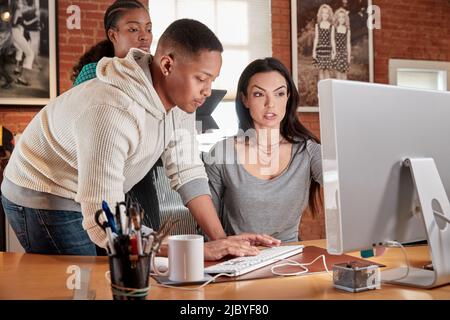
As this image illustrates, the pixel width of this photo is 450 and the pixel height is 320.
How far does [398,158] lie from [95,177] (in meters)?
0.64

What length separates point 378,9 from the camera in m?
5.06

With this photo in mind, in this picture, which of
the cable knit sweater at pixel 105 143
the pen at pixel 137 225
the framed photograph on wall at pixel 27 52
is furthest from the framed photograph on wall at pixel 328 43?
the pen at pixel 137 225

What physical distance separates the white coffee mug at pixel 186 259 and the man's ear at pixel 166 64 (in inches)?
21.1

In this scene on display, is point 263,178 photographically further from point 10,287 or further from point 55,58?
point 55,58

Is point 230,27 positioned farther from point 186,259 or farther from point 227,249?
point 186,259

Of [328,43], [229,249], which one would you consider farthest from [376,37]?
[229,249]

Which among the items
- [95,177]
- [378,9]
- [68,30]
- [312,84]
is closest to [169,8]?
[68,30]

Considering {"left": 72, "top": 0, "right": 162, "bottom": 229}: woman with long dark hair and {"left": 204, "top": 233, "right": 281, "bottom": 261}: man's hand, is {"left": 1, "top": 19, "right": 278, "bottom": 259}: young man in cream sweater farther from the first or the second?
{"left": 72, "top": 0, "right": 162, "bottom": 229}: woman with long dark hair

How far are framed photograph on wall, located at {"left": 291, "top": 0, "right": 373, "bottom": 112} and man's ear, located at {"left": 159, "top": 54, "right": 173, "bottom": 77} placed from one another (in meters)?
3.42

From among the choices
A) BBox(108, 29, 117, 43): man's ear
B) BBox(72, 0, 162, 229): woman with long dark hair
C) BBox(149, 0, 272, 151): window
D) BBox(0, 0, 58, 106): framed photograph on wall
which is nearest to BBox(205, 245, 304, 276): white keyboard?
BBox(72, 0, 162, 229): woman with long dark hair

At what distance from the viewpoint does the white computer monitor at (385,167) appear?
0.92 m

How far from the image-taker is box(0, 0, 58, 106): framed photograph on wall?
394cm

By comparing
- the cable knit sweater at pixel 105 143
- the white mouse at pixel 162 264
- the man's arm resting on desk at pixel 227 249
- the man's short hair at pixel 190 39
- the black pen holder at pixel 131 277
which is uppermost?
the man's short hair at pixel 190 39

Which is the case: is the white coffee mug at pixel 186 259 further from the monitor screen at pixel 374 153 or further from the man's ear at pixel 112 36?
the man's ear at pixel 112 36
